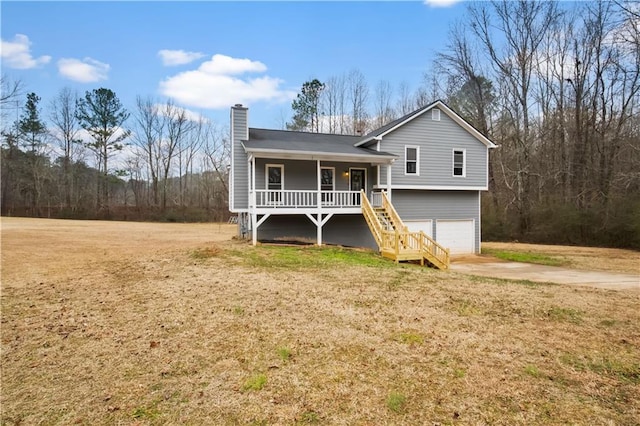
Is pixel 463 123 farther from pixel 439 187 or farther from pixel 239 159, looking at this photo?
pixel 239 159

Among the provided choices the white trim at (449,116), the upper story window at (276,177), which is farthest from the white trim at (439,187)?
the upper story window at (276,177)

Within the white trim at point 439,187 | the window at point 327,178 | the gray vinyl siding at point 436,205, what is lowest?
the gray vinyl siding at point 436,205

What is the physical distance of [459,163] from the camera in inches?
677

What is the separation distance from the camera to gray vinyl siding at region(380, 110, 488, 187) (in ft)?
53.1

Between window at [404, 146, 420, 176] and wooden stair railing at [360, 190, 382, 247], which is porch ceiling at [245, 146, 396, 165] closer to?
wooden stair railing at [360, 190, 382, 247]

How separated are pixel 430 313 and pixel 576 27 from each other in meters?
27.7

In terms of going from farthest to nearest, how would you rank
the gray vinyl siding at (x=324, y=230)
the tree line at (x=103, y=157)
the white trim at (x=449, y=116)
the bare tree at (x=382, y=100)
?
the tree line at (x=103, y=157), the bare tree at (x=382, y=100), the white trim at (x=449, y=116), the gray vinyl siding at (x=324, y=230)

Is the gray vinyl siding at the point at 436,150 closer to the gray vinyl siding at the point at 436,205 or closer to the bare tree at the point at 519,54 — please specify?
the gray vinyl siding at the point at 436,205

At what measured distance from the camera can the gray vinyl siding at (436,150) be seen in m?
16.2

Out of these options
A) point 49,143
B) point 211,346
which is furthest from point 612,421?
point 49,143

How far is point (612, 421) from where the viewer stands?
2.93 meters

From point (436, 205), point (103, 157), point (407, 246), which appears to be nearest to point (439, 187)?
point (436, 205)

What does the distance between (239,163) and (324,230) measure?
5.00 m

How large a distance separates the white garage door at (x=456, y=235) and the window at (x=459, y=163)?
2510 mm
